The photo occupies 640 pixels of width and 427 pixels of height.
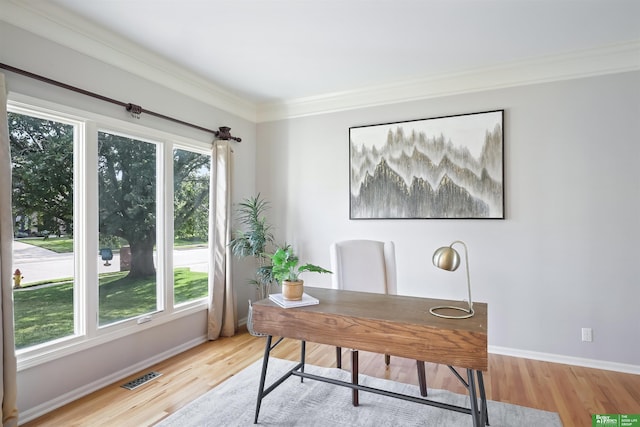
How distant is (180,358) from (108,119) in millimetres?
2109

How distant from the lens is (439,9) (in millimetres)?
2342

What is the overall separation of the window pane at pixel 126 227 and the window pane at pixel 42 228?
0.77 feet

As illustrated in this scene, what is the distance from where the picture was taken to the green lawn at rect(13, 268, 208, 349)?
2.26 m

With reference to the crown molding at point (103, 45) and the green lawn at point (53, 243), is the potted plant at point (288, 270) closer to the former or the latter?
the green lawn at point (53, 243)

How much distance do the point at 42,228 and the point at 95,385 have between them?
3.94 feet

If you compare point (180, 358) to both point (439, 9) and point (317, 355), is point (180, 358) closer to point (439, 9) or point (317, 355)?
point (317, 355)

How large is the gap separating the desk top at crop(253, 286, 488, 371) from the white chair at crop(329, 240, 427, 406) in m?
0.49

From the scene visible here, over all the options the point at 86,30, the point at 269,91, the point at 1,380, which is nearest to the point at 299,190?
the point at 269,91

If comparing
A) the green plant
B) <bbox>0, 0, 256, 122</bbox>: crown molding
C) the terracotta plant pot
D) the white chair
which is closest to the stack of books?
the terracotta plant pot

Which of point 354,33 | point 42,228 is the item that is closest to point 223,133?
point 354,33

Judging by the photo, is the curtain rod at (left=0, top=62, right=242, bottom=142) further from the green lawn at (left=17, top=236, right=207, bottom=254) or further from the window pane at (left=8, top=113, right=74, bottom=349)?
the green lawn at (left=17, top=236, right=207, bottom=254)

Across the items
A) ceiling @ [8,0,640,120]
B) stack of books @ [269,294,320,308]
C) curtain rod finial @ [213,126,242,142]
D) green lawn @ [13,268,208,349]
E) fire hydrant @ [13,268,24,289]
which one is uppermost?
ceiling @ [8,0,640,120]

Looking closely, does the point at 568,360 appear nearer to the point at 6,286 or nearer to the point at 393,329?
the point at 393,329

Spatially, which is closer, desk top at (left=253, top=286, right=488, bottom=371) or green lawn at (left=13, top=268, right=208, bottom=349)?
desk top at (left=253, top=286, right=488, bottom=371)
